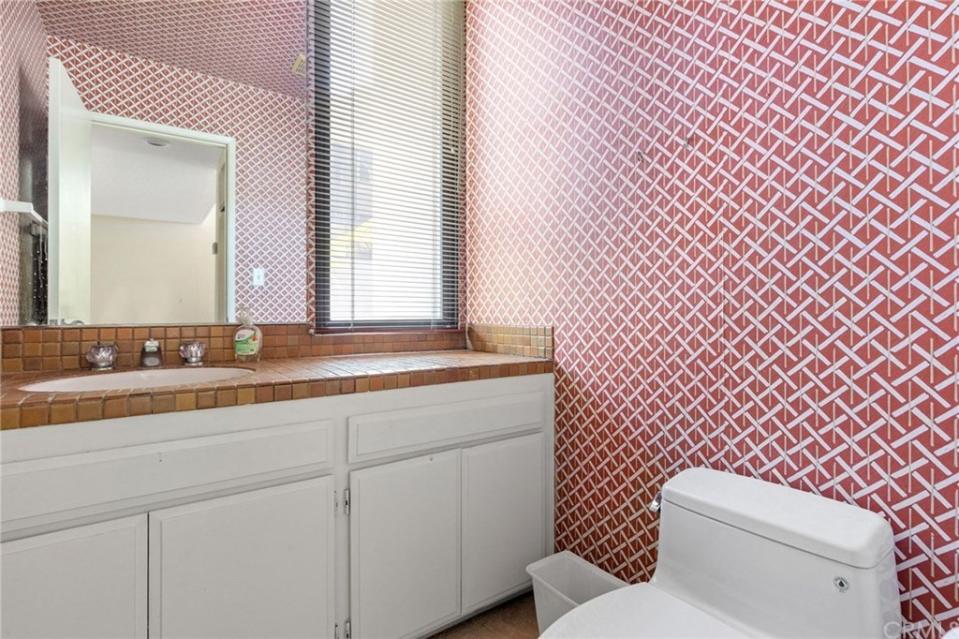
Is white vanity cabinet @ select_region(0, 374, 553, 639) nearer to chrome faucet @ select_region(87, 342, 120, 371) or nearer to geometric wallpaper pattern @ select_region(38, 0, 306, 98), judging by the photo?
chrome faucet @ select_region(87, 342, 120, 371)

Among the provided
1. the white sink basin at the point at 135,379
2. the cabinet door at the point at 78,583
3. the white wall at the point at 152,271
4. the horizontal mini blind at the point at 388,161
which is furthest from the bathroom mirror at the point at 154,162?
the cabinet door at the point at 78,583

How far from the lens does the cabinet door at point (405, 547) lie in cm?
134

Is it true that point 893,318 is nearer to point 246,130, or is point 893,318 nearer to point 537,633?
point 537,633

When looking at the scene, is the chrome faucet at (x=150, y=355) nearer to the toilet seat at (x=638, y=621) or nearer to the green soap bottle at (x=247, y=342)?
the green soap bottle at (x=247, y=342)

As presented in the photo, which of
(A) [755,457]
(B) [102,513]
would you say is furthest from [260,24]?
(A) [755,457]

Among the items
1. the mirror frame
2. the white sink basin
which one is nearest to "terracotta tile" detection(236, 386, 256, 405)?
the white sink basin

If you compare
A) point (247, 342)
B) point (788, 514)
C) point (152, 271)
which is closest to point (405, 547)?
point (247, 342)

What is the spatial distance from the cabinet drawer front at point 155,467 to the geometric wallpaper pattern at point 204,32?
134 centimetres

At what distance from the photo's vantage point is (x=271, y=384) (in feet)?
3.92

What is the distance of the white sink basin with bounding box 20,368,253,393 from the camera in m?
1.29

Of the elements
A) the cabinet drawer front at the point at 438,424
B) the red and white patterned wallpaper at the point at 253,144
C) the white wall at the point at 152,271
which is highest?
the red and white patterned wallpaper at the point at 253,144

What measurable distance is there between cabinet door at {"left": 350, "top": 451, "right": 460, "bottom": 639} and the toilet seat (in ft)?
1.84

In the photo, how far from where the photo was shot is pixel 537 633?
1563mm

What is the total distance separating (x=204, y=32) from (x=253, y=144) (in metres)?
0.40
